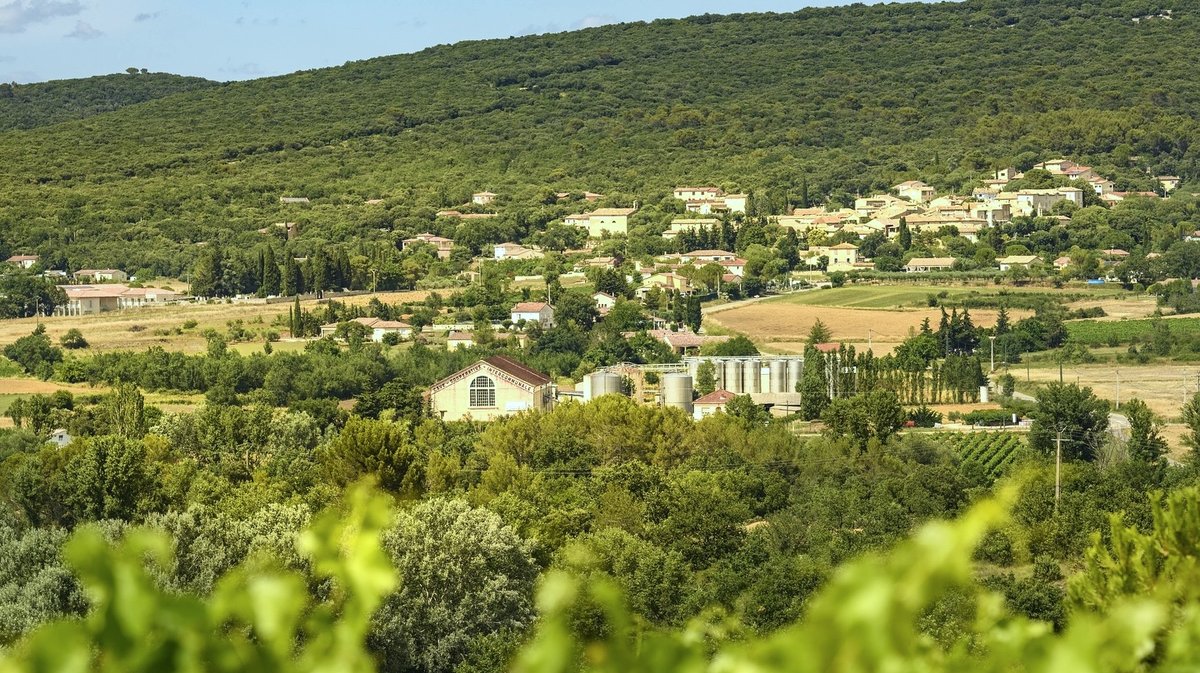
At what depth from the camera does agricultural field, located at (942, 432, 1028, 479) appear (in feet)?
90.4

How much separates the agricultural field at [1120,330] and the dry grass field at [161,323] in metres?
20.8

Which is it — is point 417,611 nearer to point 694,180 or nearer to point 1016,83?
point 694,180

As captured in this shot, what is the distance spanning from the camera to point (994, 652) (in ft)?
7.57

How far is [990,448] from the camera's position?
29656 mm

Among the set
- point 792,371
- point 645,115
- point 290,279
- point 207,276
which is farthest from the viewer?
point 645,115

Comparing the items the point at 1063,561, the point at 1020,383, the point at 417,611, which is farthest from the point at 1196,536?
the point at 1020,383

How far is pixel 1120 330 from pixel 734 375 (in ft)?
46.1

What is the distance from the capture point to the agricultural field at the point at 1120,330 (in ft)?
147

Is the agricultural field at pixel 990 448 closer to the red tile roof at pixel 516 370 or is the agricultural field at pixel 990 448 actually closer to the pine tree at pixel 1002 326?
the red tile roof at pixel 516 370

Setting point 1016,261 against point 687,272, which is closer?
point 687,272

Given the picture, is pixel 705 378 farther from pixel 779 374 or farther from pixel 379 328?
pixel 379 328

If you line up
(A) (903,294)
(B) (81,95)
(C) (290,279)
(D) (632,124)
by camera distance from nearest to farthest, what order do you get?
(A) (903,294), (C) (290,279), (D) (632,124), (B) (81,95)

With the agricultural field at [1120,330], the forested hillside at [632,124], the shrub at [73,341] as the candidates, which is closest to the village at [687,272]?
the forested hillside at [632,124]

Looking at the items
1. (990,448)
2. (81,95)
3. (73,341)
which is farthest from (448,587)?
(81,95)
